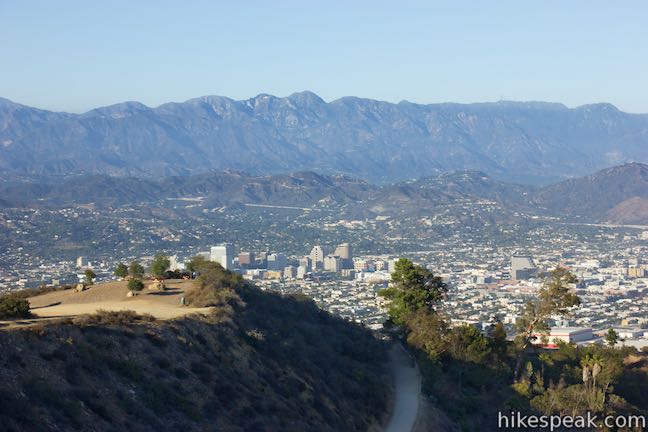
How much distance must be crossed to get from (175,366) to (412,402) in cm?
727

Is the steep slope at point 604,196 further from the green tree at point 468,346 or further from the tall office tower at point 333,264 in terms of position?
the green tree at point 468,346

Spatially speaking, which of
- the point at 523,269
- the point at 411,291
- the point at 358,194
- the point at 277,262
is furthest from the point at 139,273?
the point at 358,194

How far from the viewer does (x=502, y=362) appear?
102 ft

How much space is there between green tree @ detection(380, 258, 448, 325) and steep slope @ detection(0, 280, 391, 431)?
25.0ft

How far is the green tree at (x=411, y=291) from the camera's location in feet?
113

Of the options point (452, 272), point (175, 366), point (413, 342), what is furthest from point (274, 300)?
point (452, 272)

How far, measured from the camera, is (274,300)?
99.9 feet

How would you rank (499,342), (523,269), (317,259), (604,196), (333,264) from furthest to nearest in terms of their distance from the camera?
(604,196), (317,259), (333,264), (523,269), (499,342)

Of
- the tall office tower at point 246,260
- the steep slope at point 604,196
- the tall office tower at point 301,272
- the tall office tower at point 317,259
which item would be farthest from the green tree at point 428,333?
the steep slope at point 604,196

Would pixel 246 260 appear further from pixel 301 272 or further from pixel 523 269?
pixel 523 269

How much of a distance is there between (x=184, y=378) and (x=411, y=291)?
16.5 m

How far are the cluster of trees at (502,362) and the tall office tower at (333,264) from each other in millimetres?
52041

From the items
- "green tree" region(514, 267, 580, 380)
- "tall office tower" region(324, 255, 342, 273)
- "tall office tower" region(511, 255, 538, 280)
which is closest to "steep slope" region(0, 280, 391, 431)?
"green tree" region(514, 267, 580, 380)

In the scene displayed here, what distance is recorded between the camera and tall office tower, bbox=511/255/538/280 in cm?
8441
